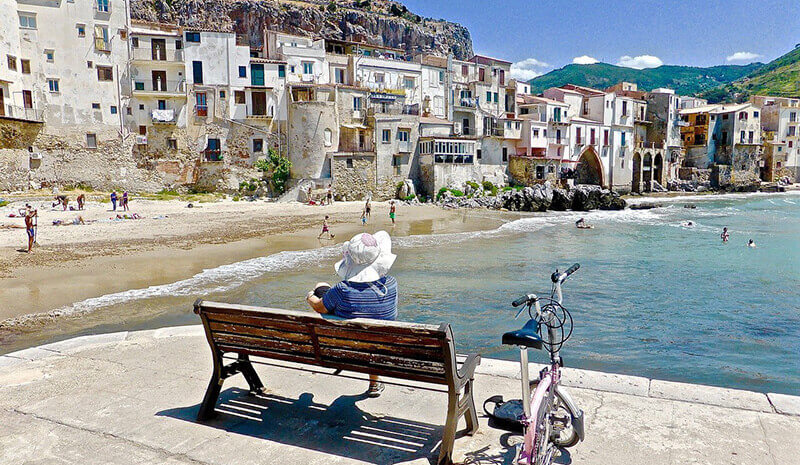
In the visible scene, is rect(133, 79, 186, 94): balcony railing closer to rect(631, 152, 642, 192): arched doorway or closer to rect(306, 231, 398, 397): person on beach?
rect(306, 231, 398, 397): person on beach

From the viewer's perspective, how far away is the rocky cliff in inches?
3115

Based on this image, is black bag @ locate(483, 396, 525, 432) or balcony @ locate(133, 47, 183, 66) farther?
balcony @ locate(133, 47, 183, 66)

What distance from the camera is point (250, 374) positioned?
5.20m

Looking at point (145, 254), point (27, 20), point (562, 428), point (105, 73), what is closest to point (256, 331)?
point (562, 428)

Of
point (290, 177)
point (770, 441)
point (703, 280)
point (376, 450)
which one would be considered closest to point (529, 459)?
point (376, 450)

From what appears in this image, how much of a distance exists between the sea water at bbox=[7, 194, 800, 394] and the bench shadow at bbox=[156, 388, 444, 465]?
5.26 m

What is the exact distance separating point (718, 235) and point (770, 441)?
34.3m

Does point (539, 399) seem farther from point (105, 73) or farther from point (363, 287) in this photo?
point (105, 73)

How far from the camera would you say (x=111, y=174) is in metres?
45.1

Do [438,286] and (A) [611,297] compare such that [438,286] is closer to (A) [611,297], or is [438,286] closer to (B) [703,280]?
(A) [611,297]

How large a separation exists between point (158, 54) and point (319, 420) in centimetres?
4884

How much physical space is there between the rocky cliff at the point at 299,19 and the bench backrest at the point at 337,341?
79.9 meters

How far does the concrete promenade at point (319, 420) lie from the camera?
414 cm

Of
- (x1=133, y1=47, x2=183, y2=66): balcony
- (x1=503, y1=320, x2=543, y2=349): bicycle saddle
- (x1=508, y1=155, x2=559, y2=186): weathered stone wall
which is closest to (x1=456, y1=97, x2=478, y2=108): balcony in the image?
(x1=508, y1=155, x2=559, y2=186): weathered stone wall
